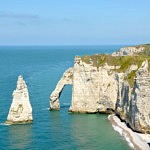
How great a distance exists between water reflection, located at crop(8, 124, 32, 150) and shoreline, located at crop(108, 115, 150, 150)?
16.1 meters

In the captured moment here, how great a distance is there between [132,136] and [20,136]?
62.3 feet

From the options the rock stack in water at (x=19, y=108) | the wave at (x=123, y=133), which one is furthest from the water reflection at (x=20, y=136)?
the wave at (x=123, y=133)

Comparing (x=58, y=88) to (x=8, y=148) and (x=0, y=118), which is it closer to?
(x=0, y=118)

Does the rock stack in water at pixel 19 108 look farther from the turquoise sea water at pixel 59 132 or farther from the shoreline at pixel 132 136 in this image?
the shoreline at pixel 132 136

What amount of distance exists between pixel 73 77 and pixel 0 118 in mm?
19775

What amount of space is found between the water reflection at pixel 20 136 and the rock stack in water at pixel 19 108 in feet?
6.80

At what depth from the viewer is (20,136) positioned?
77.6 m

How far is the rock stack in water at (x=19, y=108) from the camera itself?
8644 cm

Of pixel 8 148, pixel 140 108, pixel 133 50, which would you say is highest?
pixel 133 50

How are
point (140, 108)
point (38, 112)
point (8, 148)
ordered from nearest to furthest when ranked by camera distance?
point (8, 148), point (140, 108), point (38, 112)

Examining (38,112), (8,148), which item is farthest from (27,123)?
(8,148)

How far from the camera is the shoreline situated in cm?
7231

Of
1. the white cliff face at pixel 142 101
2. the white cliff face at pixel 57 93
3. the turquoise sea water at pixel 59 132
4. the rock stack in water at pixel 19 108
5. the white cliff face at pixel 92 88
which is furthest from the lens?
the white cliff face at pixel 57 93

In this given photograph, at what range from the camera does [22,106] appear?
8700cm
